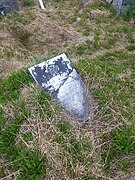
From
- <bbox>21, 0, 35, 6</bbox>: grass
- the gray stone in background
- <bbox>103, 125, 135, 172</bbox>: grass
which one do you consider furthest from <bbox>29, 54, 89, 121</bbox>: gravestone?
<bbox>21, 0, 35, 6</bbox>: grass

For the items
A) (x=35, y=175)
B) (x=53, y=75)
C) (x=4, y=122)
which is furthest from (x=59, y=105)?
(x=35, y=175)

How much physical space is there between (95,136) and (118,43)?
2.27 metres

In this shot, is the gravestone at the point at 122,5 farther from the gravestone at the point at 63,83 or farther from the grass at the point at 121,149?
the grass at the point at 121,149

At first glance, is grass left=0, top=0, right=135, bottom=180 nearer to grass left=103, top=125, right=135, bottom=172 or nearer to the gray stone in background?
grass left=103, top=125, right=135, bottom=172

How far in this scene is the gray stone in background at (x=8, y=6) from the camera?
5.47 meters

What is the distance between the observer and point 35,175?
3.04 metres

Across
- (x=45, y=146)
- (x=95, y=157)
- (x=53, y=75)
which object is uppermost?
(x=53, y=75)

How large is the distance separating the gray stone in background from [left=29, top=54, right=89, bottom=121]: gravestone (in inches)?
85.6

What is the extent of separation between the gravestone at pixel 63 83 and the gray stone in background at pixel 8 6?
85.6 inches

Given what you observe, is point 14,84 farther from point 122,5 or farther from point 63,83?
point 122,5

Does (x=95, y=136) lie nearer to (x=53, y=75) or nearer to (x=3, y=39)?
(x=53, y=75)

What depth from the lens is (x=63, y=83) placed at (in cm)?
380

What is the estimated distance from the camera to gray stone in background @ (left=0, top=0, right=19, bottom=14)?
17.9 ft

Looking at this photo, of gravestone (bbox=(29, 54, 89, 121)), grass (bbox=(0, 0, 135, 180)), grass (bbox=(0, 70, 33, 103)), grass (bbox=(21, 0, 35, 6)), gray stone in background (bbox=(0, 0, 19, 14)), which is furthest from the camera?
grass (bbox=(21, 0, 35, 6))
